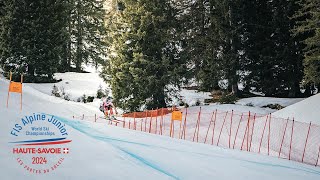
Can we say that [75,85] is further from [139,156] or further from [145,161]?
[145,161]

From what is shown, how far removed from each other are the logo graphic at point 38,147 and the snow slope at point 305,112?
12.2 metres

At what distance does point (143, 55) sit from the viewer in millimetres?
21266

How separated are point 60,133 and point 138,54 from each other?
11280 millimetres

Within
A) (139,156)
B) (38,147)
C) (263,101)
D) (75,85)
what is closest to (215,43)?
(263,101)

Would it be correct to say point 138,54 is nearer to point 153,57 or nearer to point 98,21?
point 153,57

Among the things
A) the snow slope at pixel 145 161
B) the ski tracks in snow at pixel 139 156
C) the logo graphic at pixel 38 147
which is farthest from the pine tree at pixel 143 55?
the logo graphic at pixel 38 147

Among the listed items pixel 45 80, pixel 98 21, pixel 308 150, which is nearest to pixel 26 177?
pixel 308 150

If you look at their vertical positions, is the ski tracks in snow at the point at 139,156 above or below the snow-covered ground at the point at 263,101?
below

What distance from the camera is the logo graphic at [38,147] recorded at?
292 inches

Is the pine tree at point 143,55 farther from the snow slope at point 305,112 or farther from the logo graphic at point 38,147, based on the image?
the logo graphic at point 38,147

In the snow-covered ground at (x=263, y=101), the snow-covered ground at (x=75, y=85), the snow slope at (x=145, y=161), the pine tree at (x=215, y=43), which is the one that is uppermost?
the pine tree at (x=215, y=43)

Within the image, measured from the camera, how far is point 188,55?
2362 cm

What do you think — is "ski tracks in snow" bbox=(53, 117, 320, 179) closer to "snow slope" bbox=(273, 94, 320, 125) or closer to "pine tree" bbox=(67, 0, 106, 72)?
"snow slope" bbox=(273, 94, 320, 125)

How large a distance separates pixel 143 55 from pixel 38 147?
43.9ft
